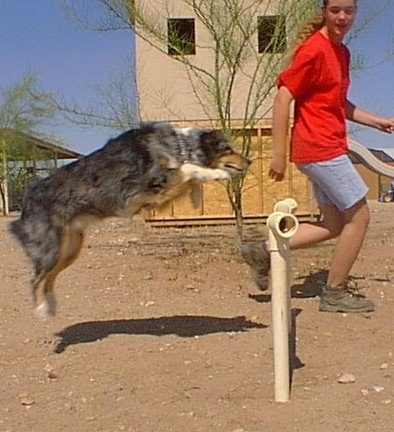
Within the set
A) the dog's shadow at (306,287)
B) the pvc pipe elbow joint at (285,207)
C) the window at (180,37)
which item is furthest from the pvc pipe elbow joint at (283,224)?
the window at (180,37)

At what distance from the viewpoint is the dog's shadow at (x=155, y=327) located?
5207 millimetres

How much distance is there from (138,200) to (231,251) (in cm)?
442

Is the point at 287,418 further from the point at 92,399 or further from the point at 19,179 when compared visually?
the point at 19,179

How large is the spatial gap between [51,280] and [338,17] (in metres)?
2.51

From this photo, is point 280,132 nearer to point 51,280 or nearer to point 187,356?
point 187,356

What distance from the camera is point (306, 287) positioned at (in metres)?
6.65

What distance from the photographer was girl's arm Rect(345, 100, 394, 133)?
562 centimetres

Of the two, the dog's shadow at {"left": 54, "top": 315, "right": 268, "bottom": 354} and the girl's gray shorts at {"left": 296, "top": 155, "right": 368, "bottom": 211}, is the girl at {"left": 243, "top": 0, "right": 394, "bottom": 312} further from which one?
the dog's shadow at {"left": 54, "top": 315, "right": 268, "bottom": 354}

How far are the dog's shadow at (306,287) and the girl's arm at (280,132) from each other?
1.45m

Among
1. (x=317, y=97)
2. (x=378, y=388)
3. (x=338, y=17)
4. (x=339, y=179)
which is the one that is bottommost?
(x=378, y=388)

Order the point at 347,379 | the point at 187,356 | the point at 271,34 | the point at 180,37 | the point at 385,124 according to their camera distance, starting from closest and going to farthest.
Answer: the point at 347,379
the point at 187,356
the point at 385,124
the point at 271,34
the point at 180,37

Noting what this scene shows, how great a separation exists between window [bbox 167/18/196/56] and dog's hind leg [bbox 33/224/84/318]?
425 centimetres

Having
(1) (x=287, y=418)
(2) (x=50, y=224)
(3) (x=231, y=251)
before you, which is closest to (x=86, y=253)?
(3) (x=231, y=251)

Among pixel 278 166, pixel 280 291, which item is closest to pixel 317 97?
pixel 278 166
